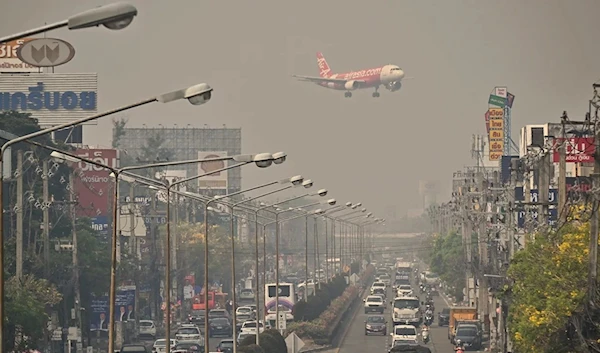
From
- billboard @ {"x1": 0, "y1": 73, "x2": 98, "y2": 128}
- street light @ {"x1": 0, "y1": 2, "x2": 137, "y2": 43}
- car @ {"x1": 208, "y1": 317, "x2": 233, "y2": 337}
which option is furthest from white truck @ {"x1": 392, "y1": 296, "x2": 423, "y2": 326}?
street light @ {"x1": 0, "y1": 2, "x2": 137, "y2": 43}

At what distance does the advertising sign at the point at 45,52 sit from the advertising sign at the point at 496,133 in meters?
56.9

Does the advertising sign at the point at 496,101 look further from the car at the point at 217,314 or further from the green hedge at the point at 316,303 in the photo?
the car at the point at 217,314

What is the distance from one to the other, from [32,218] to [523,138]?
190 ft

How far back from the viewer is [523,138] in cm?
14675

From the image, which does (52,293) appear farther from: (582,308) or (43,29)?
(43,29)

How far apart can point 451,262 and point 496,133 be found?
14699 mm

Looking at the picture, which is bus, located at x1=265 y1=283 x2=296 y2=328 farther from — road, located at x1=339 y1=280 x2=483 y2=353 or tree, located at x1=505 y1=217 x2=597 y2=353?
tree, located at x1=505 y1=217 x2=597 y2=353

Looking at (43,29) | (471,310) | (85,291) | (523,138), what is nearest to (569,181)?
(471,310)

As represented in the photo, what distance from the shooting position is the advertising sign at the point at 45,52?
12325 centimetres

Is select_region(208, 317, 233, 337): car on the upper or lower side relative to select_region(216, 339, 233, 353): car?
upper

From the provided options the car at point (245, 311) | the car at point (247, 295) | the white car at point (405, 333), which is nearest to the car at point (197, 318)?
the car at point (245, 311)

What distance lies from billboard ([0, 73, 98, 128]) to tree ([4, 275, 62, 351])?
180 feet

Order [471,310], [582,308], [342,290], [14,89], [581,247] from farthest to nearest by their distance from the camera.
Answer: [342,290] < [14,89] < [471,310] < [581,247] < [582,308]

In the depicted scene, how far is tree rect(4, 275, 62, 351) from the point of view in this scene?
72.5 meters
